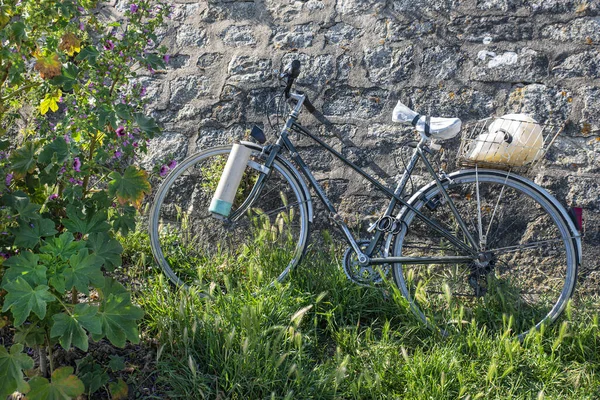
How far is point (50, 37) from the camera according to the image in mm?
2504

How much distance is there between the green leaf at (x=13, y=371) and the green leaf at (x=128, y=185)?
0.67 meters

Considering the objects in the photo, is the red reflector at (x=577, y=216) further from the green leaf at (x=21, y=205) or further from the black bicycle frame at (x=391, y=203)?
the green leaf at (x=21, y=205)

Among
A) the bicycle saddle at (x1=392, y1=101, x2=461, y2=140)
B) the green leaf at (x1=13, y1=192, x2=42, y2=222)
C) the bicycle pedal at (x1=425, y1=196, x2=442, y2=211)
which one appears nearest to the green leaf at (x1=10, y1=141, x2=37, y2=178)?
the green leaf at (x1=13, y1=192, x2=42, y2=222)

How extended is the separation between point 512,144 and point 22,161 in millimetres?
2221

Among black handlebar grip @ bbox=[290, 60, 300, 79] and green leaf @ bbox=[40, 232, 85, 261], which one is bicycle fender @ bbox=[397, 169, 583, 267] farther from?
green leaf @ bbox=[40, 232, 85, 261]

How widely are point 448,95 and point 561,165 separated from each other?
715 millimetres

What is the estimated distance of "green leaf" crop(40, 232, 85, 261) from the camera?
2.29 meters

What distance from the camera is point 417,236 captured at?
12.1 feet

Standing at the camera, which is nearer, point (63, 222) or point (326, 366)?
point (63, 222)

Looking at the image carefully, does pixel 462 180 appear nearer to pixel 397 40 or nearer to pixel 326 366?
pixel 397 40

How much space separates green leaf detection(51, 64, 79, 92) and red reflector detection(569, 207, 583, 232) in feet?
7.78

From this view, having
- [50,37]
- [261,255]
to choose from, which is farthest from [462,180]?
[50,37]

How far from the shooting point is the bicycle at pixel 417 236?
3.25m

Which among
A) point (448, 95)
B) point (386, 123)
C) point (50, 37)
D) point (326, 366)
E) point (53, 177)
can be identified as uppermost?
point (448, 95)
